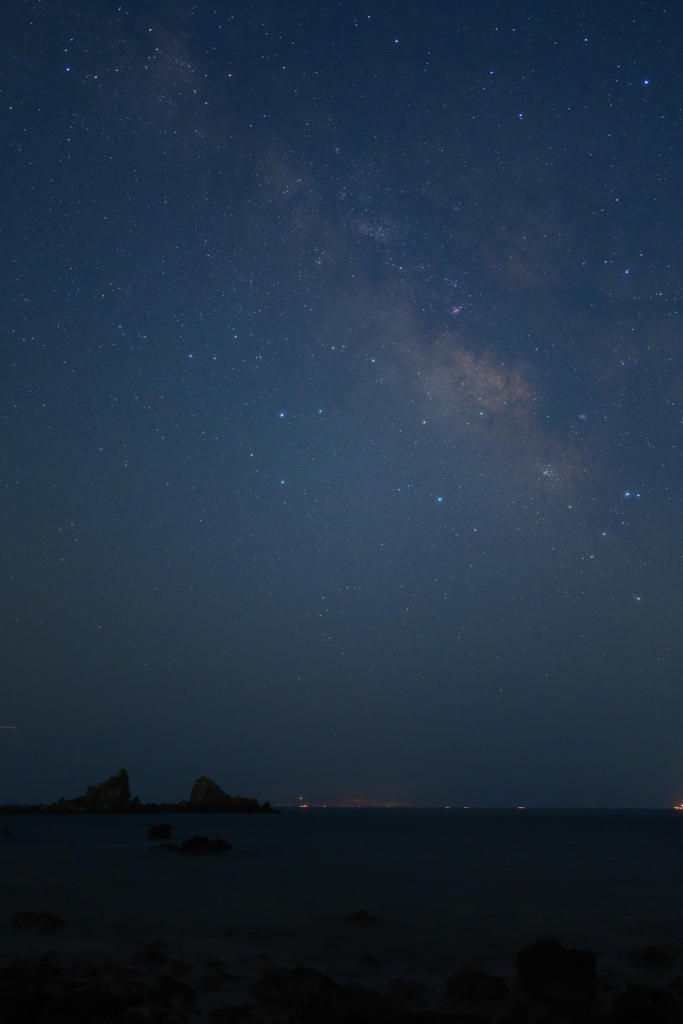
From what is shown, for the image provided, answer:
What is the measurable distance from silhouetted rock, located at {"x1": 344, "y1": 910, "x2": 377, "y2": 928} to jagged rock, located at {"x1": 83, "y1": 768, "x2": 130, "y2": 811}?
127m

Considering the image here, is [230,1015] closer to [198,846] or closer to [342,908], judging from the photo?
[342,908]

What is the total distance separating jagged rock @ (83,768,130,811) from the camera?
131 meters

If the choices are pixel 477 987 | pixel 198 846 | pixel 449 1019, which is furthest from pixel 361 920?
pixel 198 846

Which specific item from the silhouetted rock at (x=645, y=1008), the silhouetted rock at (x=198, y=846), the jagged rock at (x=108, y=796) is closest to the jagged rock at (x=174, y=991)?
the silhouetted rock at (x=645, y=1008)

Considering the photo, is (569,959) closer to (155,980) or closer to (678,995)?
(678,995)

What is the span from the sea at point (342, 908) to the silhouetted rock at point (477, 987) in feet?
2.02

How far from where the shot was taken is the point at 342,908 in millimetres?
21734

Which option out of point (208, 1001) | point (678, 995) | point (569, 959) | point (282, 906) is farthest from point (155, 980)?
point (282, 906)

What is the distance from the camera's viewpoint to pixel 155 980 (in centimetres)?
1186

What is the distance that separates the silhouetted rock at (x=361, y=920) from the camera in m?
18.7

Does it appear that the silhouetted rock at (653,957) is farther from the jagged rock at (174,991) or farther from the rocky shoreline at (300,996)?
the jagged rock at (174,991)

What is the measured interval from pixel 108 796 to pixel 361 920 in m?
128

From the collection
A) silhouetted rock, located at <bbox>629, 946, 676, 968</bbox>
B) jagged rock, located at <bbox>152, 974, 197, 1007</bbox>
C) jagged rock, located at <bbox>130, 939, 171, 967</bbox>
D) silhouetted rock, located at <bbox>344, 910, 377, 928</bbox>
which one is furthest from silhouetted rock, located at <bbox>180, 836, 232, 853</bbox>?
jagged rock, located at <bbox>152, 974, 197, 1007</bbox>

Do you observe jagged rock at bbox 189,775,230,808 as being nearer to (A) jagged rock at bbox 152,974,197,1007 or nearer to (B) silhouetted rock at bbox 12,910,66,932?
(B) silhouetted rock at bbox 12,910,66,932
